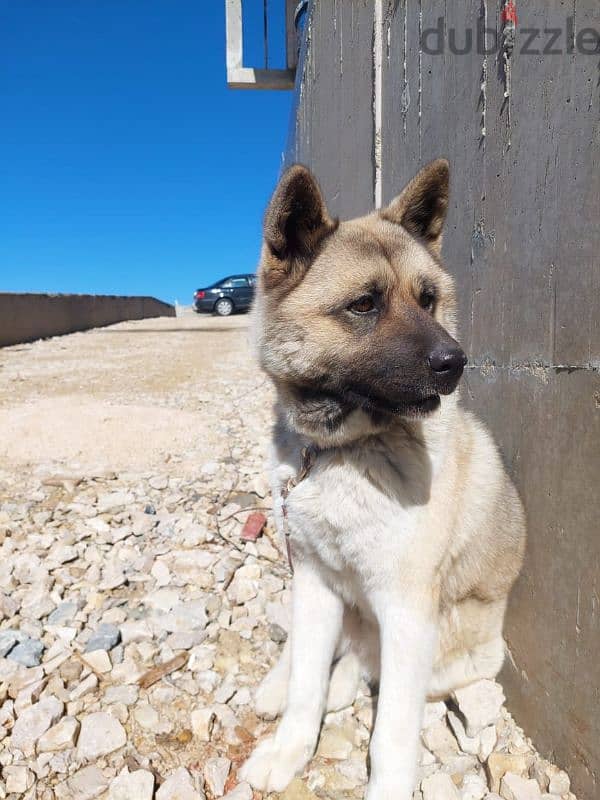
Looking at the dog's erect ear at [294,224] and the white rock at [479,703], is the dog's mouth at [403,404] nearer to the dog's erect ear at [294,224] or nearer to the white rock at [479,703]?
the dog's erect ear at [294,224]

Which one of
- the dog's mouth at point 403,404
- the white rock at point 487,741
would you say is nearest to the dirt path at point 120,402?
the dog's mouth at point 403,404

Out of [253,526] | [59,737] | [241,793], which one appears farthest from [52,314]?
[241,793]

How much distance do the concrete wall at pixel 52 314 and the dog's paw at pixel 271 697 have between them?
36.0ft

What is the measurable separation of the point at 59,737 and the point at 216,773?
613 mm

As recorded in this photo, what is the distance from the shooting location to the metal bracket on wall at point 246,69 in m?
9.23

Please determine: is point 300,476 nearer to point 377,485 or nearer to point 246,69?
point 377,485

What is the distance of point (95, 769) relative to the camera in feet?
5.99

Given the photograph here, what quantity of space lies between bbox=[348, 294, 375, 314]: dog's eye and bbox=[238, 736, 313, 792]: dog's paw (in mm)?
1640

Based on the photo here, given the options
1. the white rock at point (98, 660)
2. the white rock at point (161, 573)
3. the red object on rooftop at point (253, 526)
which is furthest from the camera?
the red object on rooftop at point (253, 526)

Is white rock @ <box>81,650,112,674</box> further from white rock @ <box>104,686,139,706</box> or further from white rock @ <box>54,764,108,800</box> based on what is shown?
white rock @ <box>54,764,108,800</box>

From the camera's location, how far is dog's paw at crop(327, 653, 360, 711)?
85.6 inches

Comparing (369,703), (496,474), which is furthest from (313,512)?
(369,703)

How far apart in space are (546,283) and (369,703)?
1837 millimetres

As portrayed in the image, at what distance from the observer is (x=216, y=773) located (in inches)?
72.8
